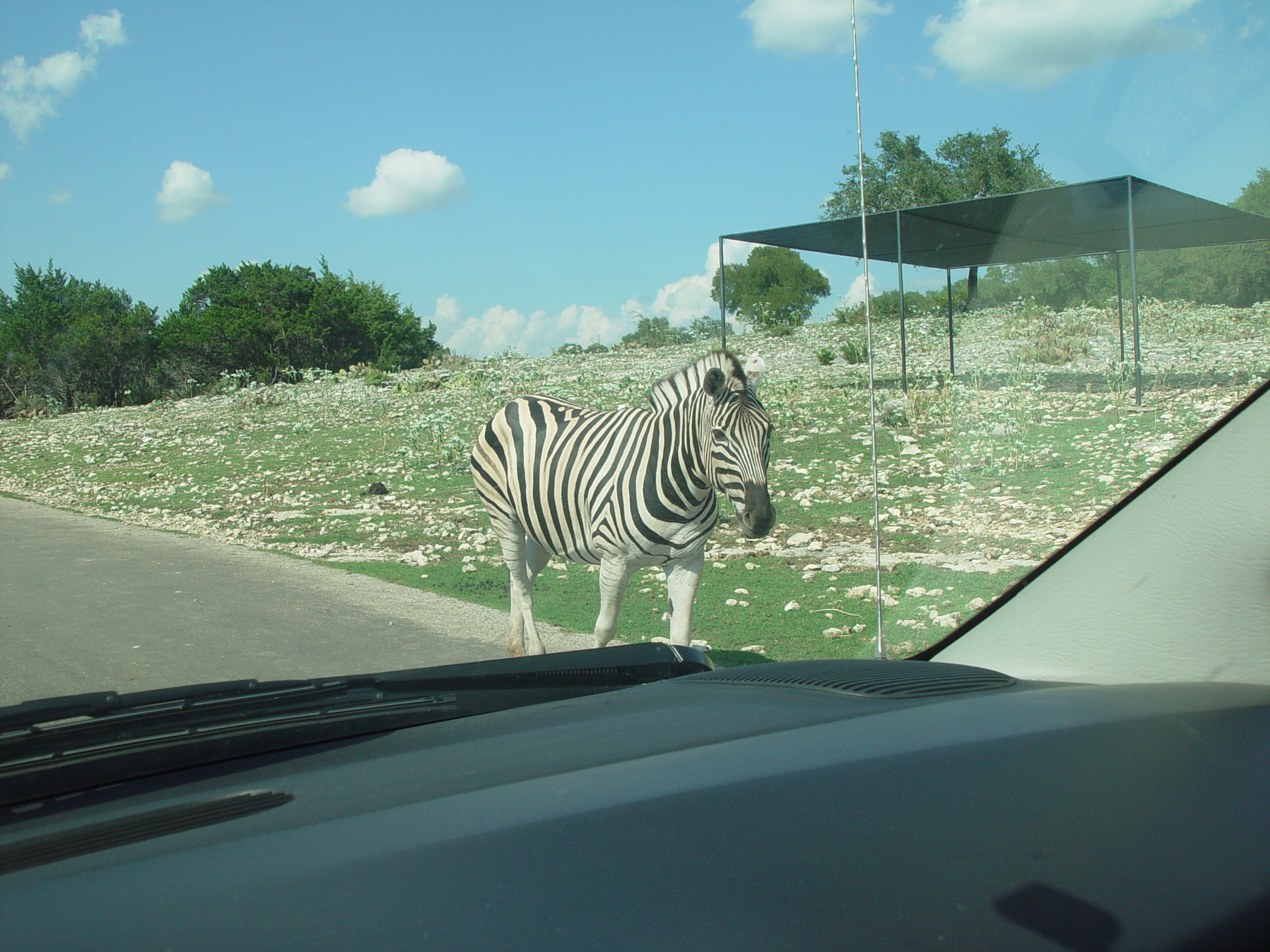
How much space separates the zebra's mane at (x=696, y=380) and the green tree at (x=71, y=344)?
336 centimetres

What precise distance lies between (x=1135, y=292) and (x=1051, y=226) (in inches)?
19.2

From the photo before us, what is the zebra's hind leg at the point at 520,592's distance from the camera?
5309 mm

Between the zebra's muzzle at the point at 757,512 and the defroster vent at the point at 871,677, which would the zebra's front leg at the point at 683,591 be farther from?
the defroster vent at the point at 871,677

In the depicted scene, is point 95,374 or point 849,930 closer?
point 849,930

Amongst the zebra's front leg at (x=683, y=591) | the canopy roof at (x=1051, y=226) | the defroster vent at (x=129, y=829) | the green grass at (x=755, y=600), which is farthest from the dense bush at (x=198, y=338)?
the defroster vent at (x=129, y=829)

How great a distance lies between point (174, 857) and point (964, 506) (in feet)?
15.9

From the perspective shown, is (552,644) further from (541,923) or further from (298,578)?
(541,923)

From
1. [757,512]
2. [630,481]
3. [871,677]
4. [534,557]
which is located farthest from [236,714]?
[534,557]

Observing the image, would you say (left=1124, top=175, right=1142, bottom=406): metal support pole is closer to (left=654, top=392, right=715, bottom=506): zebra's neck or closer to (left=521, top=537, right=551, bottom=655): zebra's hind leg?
(left=654, top=392, right=715, bottom=506): zebra's neck

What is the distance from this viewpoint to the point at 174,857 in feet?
3.30

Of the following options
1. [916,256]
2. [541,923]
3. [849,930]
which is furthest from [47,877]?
[916,256]

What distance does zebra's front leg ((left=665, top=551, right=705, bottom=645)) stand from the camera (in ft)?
15.5

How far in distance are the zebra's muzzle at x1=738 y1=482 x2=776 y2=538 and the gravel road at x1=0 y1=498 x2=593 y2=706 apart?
1.57 metres

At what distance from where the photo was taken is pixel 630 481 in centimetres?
505
